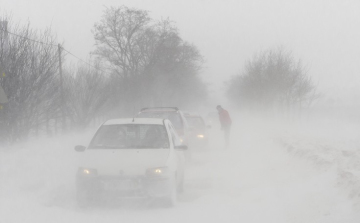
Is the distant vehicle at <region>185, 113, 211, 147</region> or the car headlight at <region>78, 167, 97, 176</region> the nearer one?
the car headlight at <region>78, 167, 97, 176</region>

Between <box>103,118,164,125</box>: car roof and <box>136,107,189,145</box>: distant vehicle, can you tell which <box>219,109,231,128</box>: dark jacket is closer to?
<box>136,107,189,145</box>: distant vehicle

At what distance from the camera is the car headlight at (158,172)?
7254 mm

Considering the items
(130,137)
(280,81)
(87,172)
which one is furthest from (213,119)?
(87,172)

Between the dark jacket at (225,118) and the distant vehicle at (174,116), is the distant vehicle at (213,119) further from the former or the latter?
the distant vehicle at (174,116)

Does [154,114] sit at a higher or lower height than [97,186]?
higher

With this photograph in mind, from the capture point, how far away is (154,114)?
45.9 feet

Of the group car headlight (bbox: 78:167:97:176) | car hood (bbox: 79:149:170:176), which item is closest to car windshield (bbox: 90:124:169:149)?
car hood (bbox: 79:149:170:176)

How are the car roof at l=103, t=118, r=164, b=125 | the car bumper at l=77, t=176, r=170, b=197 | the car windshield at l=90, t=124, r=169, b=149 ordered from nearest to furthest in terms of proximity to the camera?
the car bumper at l=77, t=176, r=170, b=197, the car windshield at l=90, t=124, r=169, b=149, the car roof at l=103, t=118, r=164, b=125

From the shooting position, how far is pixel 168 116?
13.8 metres

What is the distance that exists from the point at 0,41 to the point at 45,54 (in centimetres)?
247

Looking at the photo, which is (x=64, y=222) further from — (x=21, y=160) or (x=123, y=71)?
(x=123, y=71)

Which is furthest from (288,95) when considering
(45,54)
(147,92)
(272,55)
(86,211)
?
(86,211)

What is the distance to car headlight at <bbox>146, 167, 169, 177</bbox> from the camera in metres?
7.25

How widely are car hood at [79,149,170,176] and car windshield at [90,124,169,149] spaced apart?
339 millimetres
